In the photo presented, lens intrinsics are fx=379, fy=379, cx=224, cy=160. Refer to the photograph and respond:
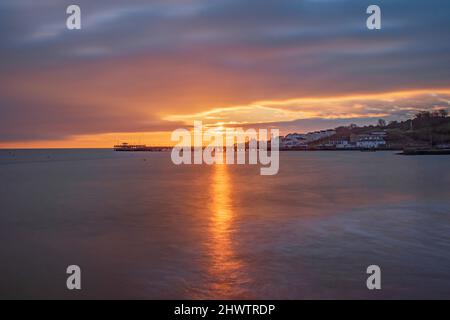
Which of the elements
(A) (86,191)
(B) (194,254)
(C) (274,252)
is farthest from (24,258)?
(A) (86,191)

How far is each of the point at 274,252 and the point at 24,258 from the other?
564 centimetres

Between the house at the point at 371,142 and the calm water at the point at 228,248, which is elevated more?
the house at the point at 371,142

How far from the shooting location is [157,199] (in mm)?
18938

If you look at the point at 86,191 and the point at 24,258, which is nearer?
the point at 24,258

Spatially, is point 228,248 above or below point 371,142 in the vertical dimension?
below

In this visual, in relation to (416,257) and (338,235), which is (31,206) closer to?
(338,235)

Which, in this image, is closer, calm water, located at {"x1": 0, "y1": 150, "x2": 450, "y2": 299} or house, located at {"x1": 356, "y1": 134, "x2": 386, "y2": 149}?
calm water, located at {"x1": 0, "y1": 150, "x2": 450, "y2": 299}

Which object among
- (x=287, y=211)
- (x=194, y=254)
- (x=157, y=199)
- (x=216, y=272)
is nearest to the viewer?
(x=216, y=272)

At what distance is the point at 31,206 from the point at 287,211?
11.1 metres

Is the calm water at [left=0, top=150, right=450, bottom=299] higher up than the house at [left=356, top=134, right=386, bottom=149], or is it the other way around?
the house at [left=356, top=134, right=386, bottom=149]

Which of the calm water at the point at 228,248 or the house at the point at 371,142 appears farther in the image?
the house at the point at 371,142

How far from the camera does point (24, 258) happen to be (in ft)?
27.9

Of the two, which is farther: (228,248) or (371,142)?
(371,142)
